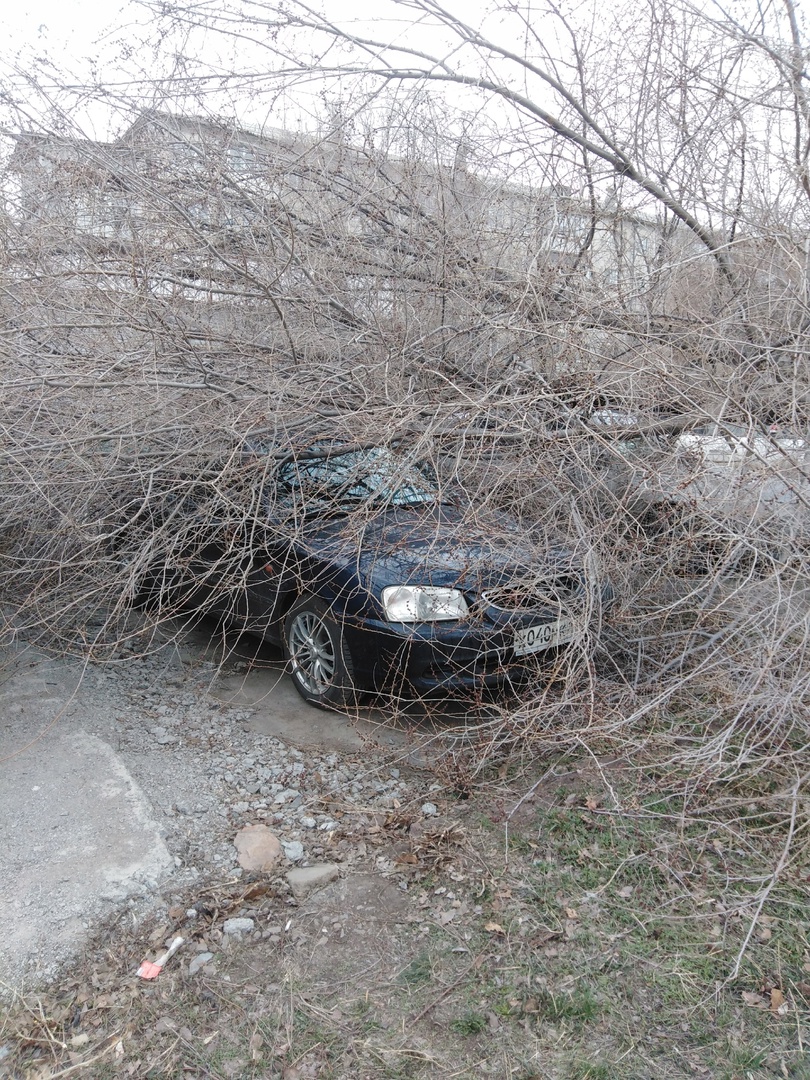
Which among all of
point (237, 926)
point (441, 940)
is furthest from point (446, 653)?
point (237, 926)

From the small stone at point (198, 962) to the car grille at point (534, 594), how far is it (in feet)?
6.11

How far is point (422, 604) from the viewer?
4117mm

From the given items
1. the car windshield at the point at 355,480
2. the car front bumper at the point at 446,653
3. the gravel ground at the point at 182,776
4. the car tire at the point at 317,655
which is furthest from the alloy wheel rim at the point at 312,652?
the car windshield at the point at 355,480

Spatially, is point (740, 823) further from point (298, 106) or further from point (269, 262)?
point (298, 106)

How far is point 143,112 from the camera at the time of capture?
5254mm

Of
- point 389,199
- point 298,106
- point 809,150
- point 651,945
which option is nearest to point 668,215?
point 809,150

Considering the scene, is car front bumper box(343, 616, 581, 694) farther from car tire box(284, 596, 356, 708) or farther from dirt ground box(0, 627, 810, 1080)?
dirt ground box(0, 627, 810, 1080)

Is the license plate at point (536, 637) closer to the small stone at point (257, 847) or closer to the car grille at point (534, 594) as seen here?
the car grille at point (534, 594)

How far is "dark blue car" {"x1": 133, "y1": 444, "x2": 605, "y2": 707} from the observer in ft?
13.0

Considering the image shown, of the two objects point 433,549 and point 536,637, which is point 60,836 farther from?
point 536,637

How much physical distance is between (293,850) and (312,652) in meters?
1.38

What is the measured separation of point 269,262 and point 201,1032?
3.99m

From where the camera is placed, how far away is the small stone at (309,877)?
325 centimetres

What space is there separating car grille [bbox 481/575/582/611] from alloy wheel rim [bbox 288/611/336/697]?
1.06m
